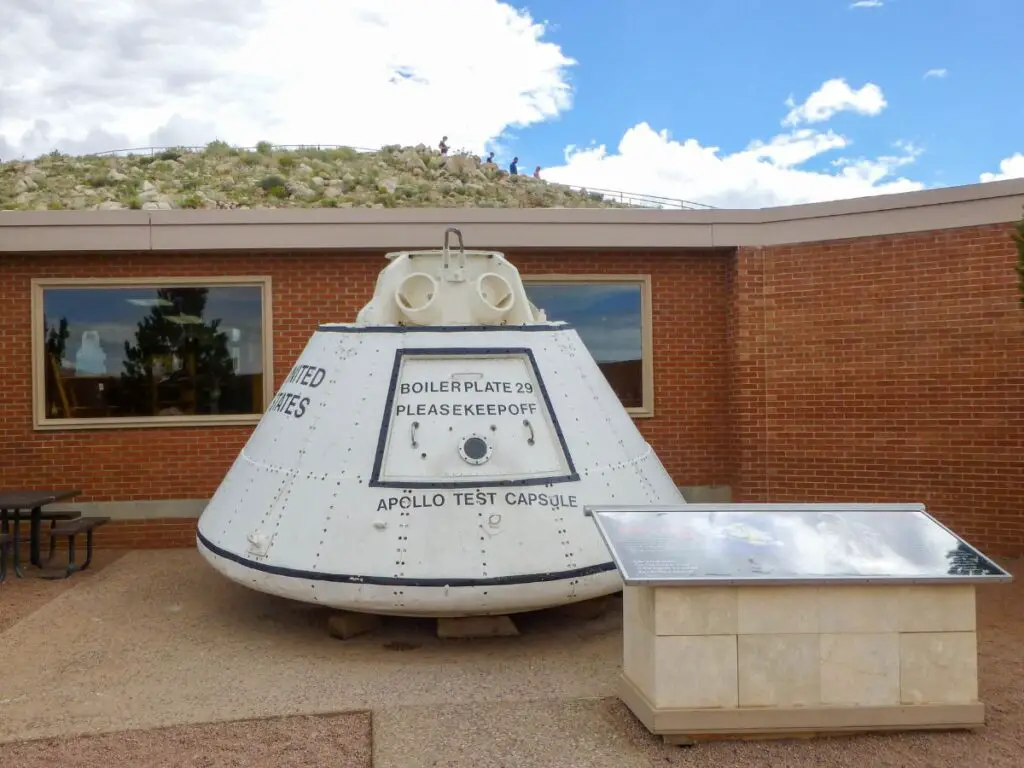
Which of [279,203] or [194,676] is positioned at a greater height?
[279,203]

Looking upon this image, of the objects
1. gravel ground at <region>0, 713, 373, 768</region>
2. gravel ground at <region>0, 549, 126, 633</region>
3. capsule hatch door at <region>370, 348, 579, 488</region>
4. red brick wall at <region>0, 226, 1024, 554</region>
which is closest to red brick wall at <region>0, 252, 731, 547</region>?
red brick wall at <region>0, 226, 1024, 554</region>

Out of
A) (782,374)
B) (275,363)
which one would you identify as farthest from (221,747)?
(782,374)

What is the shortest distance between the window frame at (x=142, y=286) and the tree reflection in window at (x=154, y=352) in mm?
59

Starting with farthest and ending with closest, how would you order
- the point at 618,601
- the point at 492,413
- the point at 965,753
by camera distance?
the point at 618,601, the point at 492,413, the point at 965,753

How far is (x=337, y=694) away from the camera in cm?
463

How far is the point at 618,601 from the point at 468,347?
2.14 m

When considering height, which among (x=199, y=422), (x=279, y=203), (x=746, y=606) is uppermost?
(x=279, y=203)

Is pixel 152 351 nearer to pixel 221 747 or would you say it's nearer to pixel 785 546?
pixel 221 747

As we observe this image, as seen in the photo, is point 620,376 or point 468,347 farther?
point 620,376

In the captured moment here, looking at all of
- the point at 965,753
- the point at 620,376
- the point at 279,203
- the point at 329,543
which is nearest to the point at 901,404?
the point at 620,376

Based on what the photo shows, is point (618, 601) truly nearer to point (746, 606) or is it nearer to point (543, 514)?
point (543, 514)

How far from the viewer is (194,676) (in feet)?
16.3

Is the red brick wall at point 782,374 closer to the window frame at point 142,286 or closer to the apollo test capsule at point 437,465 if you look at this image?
the window frame at point 142,286

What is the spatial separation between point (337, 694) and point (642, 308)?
17.3 feet
